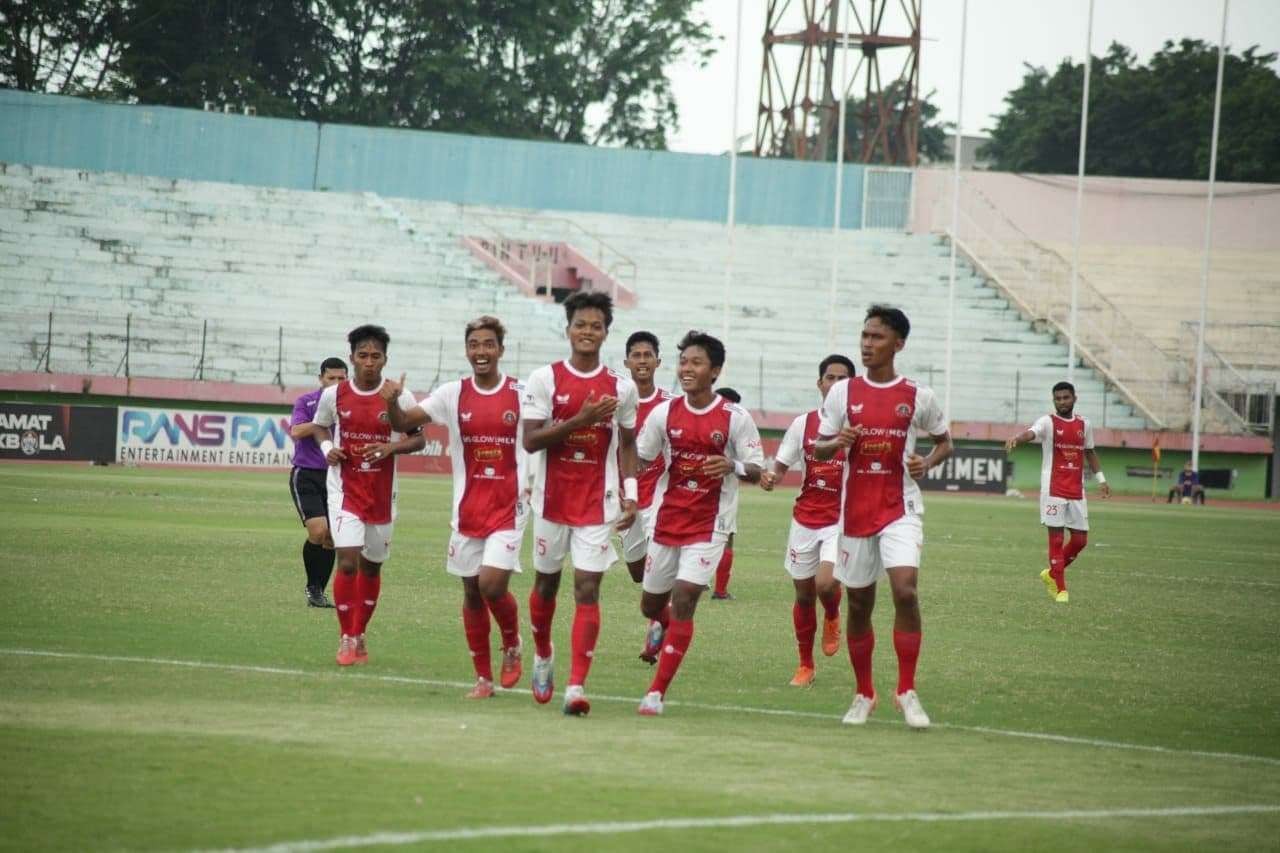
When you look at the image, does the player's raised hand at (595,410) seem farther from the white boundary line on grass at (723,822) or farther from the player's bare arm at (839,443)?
the white boundary line on grass at (723,822)

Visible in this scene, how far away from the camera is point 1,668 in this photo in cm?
1073

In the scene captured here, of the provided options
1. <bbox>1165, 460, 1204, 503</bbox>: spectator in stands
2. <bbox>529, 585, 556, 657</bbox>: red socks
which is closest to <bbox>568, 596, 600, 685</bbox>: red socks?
<bbox>529, 585, 556, 657</bbox>: red socks

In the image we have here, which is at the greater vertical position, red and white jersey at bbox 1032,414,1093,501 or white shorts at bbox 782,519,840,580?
red and white jersey at bbox 1032,414,1093,501

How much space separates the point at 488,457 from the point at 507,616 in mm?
1012

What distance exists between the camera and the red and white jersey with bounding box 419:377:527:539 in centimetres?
1091

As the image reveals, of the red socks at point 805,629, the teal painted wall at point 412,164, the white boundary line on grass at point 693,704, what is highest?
the teal painted wall at point 412,164

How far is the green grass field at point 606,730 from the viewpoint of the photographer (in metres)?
7.18

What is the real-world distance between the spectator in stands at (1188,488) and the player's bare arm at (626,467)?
40130 millimetres

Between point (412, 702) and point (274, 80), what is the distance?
61.6 meters

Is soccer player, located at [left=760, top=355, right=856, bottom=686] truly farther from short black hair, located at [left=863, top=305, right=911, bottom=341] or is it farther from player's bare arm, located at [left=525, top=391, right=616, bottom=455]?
player's bare arm, located at [left=525, top=391, right=616, bottom=455]

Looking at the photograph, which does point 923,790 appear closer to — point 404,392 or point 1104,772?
point 1104,772

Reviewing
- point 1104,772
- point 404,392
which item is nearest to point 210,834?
point 1104,772

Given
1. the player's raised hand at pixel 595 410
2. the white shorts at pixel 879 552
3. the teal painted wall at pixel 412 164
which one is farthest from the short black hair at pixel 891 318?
the teal painted wall at pixel 412 164

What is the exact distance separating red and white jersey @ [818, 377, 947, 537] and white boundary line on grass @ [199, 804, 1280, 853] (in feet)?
9.92
